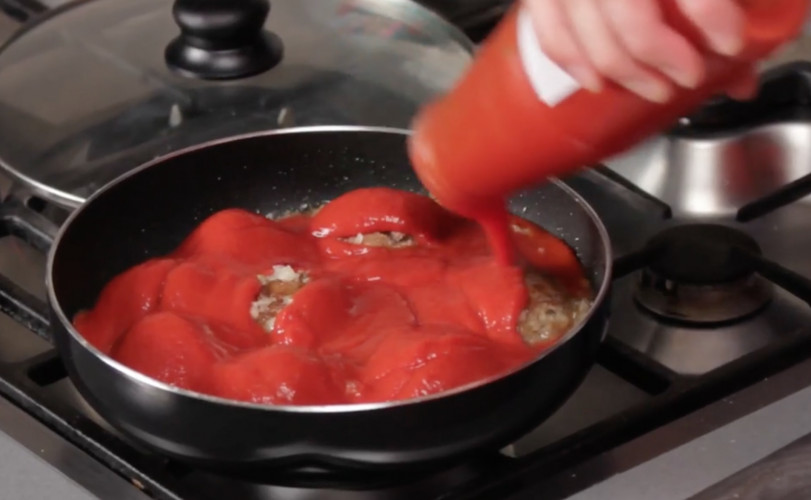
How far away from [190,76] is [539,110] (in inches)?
20.5

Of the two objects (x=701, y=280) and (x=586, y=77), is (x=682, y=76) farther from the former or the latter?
(x=701, y=280)

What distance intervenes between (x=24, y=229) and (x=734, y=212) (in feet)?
1.71

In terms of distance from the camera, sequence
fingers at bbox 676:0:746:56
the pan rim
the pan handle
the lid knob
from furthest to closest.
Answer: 1. the lid knob
2. the pan handle
3. the pan rim
4. fingers at bbox 676:0:746:56

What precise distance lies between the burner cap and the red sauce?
A: 7cm

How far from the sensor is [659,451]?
64cm

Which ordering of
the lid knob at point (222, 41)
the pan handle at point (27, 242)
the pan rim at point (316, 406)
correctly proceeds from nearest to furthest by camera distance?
the pan rim at point (316, 406)
the pan handle at point (27, 242)
the lid knob at point (222, 41)

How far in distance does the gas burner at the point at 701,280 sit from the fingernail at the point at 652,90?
32 centimetres

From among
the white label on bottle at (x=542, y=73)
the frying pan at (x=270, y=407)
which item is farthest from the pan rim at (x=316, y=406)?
the white label on bottle at (x=542, y=73)

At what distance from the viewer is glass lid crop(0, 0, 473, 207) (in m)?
0.94

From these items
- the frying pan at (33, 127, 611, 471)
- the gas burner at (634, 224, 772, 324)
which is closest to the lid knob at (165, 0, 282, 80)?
the frying pan at (33, 127, 611, 471)

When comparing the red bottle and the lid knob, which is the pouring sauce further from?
the lid knob

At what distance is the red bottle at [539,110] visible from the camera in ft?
1.58

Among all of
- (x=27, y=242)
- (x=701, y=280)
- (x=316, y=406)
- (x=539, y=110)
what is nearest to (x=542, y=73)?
(x=539, y=110)

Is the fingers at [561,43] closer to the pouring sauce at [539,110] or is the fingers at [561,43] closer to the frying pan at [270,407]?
the pouring sauce at [539,110]
